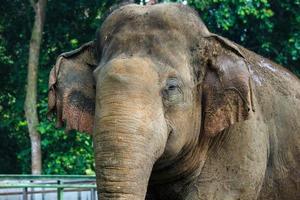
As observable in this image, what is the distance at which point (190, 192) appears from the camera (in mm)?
5836

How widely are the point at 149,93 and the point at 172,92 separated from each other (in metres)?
0.30

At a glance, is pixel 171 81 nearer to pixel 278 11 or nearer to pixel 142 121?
pixel 142 121

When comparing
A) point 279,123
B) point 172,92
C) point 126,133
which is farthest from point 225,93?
point 126,133

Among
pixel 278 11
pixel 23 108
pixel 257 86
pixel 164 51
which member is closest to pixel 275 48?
pixel 278 11

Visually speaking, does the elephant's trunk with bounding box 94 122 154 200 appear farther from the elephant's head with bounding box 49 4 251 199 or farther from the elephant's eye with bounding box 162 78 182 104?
the elephant's eye with bounding box 162 78 182 104

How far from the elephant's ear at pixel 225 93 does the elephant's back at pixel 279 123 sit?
1.94 feet

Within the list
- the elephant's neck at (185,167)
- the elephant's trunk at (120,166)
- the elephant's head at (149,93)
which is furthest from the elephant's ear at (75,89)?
the elephant's trunk at (120,166)

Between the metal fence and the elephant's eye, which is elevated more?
the elephant's eye

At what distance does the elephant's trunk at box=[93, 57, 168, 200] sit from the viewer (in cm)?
454

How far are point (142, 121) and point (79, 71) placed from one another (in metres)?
1.33

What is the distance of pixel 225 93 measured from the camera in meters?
5.66

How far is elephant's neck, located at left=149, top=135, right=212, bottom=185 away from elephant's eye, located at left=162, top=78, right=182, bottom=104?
0.56 meters

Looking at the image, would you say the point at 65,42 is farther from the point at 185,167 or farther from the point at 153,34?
the point at 153,34

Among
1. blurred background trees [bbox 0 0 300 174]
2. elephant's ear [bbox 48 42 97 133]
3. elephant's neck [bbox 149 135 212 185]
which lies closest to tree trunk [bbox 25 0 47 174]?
blurred background trees [bbox 0 0 300 174]
